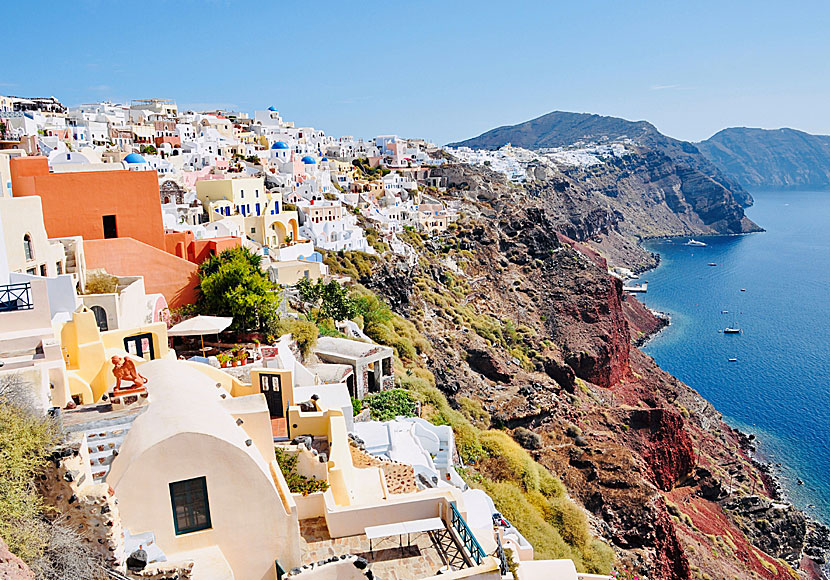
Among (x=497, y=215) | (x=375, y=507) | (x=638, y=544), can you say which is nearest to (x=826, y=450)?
(x=638, y=544)

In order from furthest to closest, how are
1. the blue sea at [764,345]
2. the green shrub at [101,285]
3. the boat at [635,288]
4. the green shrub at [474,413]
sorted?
the boat at [635,288], the blue sea at [764,345], the green shrub at [474,413], the green shrub at [101,285]

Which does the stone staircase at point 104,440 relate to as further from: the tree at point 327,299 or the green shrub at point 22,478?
the tree at point 327,299

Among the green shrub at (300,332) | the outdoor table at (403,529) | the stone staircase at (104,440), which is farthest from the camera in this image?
the green shrub at (300,332)

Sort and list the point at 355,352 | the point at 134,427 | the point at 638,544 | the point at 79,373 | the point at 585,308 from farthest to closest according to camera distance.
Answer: the point at 585,308 → the point at 638,544 → the point at 355,352 → the point at 79,373 → the point at 134,427

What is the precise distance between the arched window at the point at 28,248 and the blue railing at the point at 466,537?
43.6 feet

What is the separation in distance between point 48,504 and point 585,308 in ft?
195

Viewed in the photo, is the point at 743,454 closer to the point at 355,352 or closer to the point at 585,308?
the point at 585,308

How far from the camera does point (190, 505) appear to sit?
8.15 m

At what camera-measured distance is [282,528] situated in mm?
8531

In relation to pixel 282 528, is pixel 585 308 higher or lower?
lower

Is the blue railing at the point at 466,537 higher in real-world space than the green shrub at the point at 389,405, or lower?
higher

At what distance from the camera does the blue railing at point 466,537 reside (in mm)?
8297

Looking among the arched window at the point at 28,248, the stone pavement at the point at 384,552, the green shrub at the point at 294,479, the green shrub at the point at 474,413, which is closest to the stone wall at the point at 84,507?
the stone pavement at the point at 384,552

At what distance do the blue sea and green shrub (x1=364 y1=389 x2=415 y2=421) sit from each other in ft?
111
